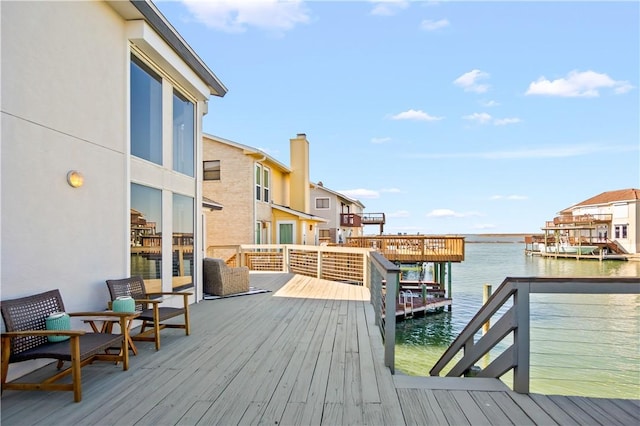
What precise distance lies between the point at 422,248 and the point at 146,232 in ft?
41.2

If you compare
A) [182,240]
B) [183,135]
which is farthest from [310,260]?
[183,135]

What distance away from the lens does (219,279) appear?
24.5ft

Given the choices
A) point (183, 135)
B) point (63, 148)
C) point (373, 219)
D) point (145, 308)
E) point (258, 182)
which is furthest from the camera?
point (373, 219)

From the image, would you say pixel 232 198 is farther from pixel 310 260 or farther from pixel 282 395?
pixel 282 395

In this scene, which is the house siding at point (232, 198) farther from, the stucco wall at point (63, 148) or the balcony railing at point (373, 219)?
the balcony railing at point (373, 219)

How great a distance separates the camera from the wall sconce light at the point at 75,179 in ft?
12.2

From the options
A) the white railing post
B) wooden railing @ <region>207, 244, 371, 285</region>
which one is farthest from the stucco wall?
the white railing post

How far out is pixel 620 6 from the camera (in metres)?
7.73

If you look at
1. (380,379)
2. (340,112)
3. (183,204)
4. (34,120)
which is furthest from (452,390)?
(340,112)

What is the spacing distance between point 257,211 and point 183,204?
26.7 ft

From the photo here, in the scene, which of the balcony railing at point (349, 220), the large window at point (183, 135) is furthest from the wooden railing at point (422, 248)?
the balcony railing at point (349, 220)

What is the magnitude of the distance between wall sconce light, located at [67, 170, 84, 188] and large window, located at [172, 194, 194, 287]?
221 cm

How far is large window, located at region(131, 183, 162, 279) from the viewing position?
4992 millimetres

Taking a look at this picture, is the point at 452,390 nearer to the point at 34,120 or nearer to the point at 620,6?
the point at 34,120
